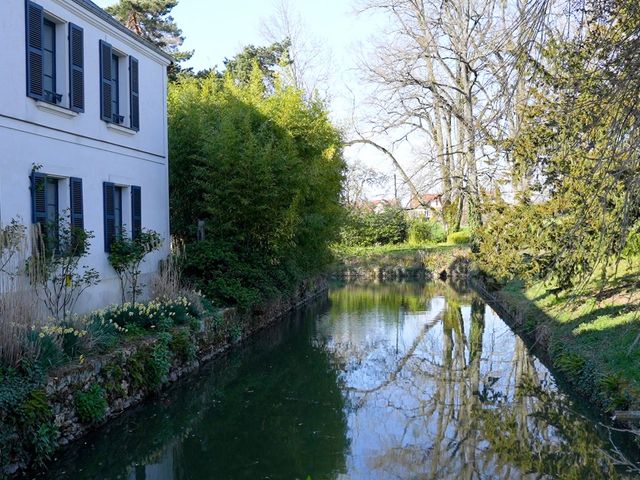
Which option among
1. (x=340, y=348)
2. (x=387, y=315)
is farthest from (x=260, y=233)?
(x=387, y=315)

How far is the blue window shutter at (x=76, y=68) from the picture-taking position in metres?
9.87

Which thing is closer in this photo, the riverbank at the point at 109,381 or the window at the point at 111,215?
the riverbank at the point at 109,381

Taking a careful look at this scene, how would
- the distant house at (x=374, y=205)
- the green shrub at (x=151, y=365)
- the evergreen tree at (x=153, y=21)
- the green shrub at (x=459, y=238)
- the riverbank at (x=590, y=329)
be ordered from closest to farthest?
the riverbank at (x=590, y=329)
the green shrub at (x=151, y=365)
the evergreen tree at (x=153, y=21)
the green shrub at (x=459, y=238)
the distant house at (x=374, y=205)

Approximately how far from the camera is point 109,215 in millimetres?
11094

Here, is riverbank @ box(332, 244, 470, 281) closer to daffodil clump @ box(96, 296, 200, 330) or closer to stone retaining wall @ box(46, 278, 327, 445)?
stone retaining wall @ box(46, 278, 327, 445)

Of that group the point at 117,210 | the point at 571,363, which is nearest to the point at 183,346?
the point at 117,210

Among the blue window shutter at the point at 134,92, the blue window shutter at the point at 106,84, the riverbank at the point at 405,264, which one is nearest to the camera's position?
the blue window shutter at the point at 106,84

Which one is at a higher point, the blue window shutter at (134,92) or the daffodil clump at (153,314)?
the blue window shutter at (134,92)

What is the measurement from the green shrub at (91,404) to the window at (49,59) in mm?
4492

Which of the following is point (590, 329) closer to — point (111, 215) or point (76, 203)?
point (111, 215)

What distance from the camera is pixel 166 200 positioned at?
13.6m

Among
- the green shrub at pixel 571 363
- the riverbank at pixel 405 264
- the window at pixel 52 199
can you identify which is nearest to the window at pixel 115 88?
the window at pixel 52 199

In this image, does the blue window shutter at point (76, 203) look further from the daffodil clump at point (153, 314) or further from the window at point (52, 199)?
the daffodil clump at point (153, 314)

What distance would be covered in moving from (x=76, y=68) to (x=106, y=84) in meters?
1.02
